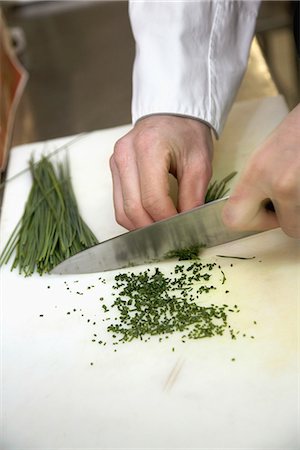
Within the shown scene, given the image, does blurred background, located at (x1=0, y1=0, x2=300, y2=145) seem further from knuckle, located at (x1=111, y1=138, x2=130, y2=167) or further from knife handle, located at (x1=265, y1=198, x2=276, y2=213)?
knife handle, located at (x1=265, y1=198, x2=276, y2=213)

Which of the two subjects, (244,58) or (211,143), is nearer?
(211,143)

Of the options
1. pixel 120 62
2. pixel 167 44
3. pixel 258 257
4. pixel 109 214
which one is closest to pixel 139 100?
pixel 167 44

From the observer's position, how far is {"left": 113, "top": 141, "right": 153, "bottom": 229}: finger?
1.32 m

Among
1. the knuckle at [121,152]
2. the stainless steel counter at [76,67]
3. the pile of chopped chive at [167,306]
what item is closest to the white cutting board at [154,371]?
the pile of chopped chive at [167,306]

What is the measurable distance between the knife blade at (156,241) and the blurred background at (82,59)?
699 mm

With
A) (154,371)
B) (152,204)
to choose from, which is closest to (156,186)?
(152,204)

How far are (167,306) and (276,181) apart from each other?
34 cm

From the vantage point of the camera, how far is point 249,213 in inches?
43.6

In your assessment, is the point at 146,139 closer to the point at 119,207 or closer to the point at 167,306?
the point at 119,207

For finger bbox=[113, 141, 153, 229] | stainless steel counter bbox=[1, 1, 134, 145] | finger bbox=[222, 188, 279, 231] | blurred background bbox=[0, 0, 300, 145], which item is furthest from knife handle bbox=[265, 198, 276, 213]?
stainless steel counter bbox=[1, 1, 134, 145]

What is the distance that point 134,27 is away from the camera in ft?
5.10

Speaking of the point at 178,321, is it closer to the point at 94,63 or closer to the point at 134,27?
the point at 134,27

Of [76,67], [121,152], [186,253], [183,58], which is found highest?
[76,67]

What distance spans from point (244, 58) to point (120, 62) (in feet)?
2.38
